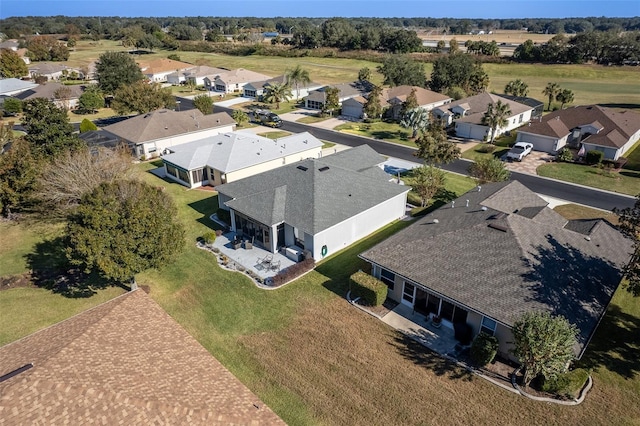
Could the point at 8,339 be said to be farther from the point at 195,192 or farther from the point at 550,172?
the point at 550,172

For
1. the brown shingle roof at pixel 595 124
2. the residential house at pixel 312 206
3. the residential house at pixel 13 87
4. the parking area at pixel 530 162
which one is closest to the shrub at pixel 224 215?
the residential house at pixel 312 206

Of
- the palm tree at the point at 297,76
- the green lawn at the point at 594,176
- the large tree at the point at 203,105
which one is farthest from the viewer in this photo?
the palm tree at the point at 297,76

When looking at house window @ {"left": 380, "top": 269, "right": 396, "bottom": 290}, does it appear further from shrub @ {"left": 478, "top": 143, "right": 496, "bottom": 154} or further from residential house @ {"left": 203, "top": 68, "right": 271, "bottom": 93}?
residential house @ {"left": 203, "top": 68, "right": 271, "bottom": 93}

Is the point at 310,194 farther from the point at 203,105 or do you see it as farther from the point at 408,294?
the point at 203,105

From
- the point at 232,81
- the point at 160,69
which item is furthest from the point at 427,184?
the point at 160,69

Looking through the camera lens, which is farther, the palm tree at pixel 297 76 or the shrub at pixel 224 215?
the palm tree at pixel 297 76

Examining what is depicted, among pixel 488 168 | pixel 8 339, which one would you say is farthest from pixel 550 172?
pixel 8 339

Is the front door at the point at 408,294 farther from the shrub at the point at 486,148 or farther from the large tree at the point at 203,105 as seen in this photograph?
the large tree at the point at 203,105
